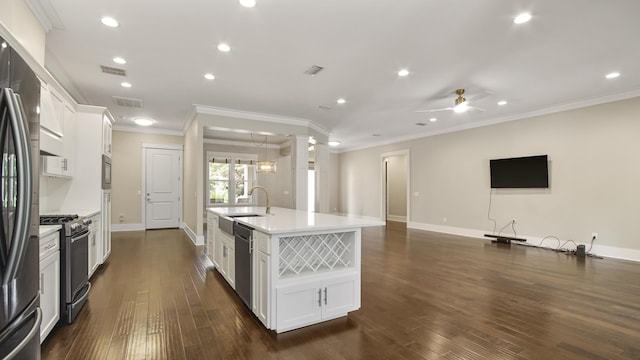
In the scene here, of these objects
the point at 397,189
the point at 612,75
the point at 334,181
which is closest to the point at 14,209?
the point at 612,75

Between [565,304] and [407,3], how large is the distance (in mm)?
3375

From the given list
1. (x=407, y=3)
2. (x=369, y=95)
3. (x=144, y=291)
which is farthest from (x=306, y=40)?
(x=144, y=291)

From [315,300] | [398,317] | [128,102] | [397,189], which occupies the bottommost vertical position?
[398,317]

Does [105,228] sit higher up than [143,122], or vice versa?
[143,122]

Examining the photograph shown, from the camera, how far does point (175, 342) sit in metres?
2.36

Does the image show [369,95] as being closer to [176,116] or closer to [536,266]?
[536,266]

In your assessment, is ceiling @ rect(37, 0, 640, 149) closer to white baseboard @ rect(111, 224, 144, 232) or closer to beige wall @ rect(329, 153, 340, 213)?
white baseboard @ rect(111, 224, 144, 232)

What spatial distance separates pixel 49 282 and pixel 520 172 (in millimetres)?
7732

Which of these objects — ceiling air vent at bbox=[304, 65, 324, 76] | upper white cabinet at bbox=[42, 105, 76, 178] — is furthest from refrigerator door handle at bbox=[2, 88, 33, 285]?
ceiling air vent at bbox=[304, 65, 324, 76]

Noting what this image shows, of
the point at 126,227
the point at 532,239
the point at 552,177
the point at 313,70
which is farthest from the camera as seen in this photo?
the point at 126,227

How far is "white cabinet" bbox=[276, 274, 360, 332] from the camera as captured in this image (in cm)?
248

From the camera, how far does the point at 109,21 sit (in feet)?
9.99

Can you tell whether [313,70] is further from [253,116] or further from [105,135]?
[105,135]

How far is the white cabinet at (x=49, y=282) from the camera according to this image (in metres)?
2.23
